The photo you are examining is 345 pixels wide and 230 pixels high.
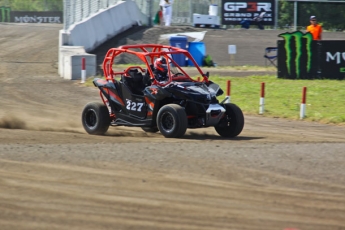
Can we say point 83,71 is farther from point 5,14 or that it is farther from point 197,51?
point 5,14

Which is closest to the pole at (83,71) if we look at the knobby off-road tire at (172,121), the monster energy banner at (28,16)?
the knobby off-road tire at (172,121)

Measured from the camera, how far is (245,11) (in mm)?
38344

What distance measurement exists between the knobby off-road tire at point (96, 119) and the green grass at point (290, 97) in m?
5.36

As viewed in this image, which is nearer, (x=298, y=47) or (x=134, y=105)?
(x=134, y=105)

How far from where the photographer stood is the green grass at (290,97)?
55.9 ft

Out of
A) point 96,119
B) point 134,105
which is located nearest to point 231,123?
point 134,105

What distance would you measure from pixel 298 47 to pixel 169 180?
16.0 m

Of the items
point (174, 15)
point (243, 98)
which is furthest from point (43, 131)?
point (174, 15)

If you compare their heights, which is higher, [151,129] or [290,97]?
[290,97]

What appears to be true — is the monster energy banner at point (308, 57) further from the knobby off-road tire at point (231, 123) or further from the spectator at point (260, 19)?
the spectator at point (260, 19)

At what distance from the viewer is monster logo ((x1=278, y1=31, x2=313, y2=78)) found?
2308cm

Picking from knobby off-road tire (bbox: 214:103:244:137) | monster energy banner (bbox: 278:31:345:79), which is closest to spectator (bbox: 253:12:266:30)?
monster energy banner (bbox: 278:31:345:79)

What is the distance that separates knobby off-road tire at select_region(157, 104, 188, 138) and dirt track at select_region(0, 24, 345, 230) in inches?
7.4

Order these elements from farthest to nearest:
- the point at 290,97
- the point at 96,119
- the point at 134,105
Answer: the point at 290,97 < the point at 96,119 < the point at 134,105
